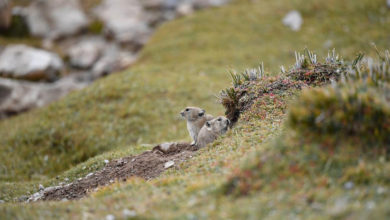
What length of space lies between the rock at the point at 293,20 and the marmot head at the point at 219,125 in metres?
24.1

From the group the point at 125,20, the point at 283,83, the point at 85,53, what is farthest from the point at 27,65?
the point at 283,83

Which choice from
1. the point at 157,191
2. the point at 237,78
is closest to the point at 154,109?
the point at 237,78

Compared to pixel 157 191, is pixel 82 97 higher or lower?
higher

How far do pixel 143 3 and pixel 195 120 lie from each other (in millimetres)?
34449

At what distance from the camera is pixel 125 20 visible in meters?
40.7

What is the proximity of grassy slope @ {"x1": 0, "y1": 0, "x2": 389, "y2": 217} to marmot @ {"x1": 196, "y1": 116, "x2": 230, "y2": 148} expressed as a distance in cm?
42

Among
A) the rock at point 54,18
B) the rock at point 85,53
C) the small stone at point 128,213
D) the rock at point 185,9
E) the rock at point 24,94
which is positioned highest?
the rock at point 54,18

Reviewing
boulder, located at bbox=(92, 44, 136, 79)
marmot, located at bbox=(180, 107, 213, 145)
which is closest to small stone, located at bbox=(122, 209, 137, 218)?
marmot, located at bbox=(180, 107, 213, 145)

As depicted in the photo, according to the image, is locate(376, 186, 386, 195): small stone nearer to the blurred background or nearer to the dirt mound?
the dirt mound

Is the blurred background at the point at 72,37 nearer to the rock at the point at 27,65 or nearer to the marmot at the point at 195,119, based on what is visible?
the rock at the point at 27,65

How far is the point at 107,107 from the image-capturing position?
2153 centimetres

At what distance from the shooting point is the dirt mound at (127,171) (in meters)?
10.3

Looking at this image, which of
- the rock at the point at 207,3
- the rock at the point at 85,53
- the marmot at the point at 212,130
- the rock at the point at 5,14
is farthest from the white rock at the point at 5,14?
the marmot at the point at 212,130

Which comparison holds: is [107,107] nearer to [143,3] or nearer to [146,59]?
[146,59]
